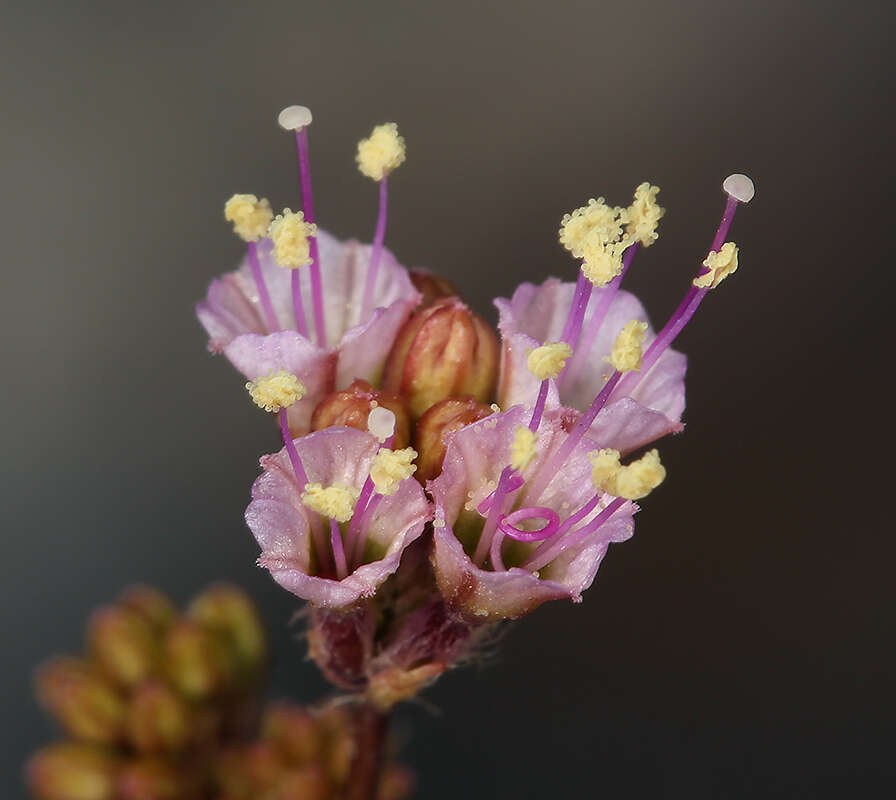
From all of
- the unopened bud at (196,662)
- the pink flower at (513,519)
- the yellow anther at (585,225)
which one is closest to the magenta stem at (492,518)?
the pink flower at (513,519)

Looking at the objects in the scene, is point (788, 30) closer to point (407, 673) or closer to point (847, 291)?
point (847, 291)

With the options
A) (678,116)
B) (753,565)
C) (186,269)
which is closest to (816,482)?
(753,565)

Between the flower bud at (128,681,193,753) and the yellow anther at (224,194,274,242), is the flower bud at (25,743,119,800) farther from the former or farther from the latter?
the yellow anther at (224,194,274,242)

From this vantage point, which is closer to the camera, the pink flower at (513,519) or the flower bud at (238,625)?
the pink flower at (513,519)

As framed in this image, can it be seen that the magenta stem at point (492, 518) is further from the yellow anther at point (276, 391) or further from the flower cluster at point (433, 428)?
the yellow anther at point (276, 391)

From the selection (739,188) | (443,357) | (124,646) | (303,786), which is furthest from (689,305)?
(124,646)

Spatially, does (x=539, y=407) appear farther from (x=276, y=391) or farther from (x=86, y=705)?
(x=86, y=705)

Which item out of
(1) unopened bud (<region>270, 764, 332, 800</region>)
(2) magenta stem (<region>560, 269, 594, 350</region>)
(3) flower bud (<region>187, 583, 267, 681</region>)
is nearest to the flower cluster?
(2) magenta stem (<region>560, 269, 594, 350</region>)
